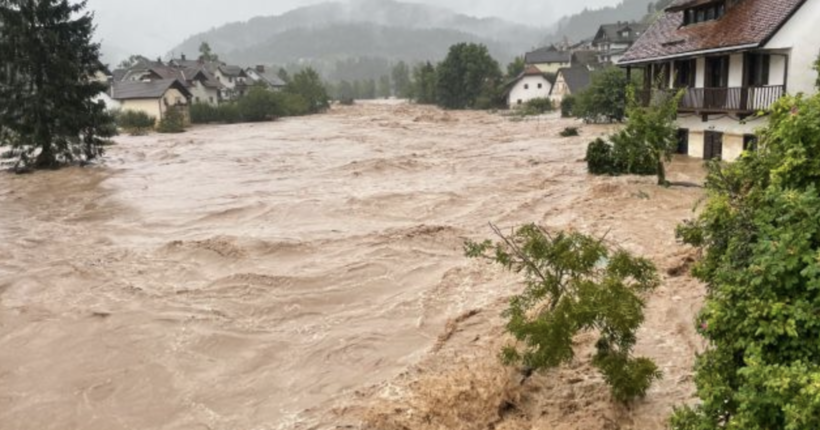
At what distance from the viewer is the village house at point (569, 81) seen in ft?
256

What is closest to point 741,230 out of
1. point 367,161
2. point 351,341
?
point 351,341

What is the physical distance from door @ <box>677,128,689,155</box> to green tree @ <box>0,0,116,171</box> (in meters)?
30.5

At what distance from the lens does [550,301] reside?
8.07m

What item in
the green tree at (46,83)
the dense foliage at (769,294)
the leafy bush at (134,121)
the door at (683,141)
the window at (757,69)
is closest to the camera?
the dense foliage at (769,294)

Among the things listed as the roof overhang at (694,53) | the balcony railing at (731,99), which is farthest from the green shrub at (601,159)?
the roof overhang at (694,53)

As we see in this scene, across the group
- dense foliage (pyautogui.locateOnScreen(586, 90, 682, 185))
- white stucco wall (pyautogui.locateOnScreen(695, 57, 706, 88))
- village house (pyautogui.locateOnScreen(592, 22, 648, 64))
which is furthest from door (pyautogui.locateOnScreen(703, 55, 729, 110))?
village house (pyautogui.locateOnScreen(592, 22, 648, 64))

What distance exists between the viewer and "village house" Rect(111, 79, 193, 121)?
65.7 meters

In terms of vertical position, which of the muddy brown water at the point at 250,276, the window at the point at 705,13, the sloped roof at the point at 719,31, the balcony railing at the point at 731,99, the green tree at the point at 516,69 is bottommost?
the muddy brown water at the point at 250,276

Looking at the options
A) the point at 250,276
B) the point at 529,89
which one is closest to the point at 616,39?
the point at 529,89

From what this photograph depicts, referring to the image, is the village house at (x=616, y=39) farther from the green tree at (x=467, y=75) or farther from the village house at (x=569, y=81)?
the green tree at (x=467, y=75)

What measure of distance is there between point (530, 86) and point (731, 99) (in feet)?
206

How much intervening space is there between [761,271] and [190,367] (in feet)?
28.7

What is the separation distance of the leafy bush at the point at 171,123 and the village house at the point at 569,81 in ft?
144

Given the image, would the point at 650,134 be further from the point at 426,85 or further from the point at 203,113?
the point at 426,85
